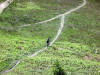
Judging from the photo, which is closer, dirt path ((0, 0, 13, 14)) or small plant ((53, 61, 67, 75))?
small plant ((53, 61, 67, 75))

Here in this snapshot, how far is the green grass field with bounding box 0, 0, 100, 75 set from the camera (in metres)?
8.62

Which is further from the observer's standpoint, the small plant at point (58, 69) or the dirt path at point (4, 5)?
the dirt path at point (4, 5)

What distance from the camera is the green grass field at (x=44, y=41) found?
8616mm

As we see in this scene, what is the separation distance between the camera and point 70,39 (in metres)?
11.6

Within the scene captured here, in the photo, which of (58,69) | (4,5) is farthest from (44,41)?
(4,5)

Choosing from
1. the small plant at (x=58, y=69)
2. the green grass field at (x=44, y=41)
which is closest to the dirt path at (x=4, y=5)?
the green grass field at (x=44, y=41)

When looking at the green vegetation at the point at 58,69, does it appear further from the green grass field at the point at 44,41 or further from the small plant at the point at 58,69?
the green grass field at the point at 44,41

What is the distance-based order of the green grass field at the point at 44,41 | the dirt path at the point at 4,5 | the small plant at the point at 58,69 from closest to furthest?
the small plant at the point at 58,69 < the green grass field at the point at 44,41 < the dirt path at the point at 4,5

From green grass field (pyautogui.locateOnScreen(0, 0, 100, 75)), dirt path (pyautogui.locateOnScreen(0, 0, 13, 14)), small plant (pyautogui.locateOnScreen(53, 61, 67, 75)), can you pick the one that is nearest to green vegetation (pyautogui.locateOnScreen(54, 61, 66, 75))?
small plant (pyautogui.locateOnScreen(53, 61, 67, 75))

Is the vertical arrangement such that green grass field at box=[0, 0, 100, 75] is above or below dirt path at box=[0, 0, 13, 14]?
below

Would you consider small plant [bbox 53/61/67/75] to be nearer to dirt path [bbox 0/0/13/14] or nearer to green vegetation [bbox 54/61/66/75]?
green vegetation [bbox 54/61/66/75]

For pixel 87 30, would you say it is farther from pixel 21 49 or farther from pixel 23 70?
pixel 23 70

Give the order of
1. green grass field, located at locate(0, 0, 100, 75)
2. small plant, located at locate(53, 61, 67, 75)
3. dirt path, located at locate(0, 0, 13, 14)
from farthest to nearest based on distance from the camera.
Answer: dirt path, located at locate(0, 0, 13, 14) → green grass field, located at locate(0, 0, 100, 75) → small plant, located at locate(53, 61, 67, 75)

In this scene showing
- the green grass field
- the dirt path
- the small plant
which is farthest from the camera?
the dirt path
